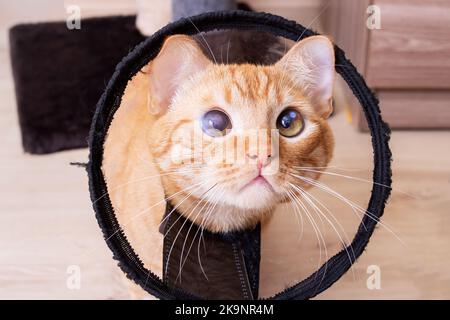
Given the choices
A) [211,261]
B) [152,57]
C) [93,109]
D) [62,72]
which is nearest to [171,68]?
[152,57]

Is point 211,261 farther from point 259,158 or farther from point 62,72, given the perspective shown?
point 62,72

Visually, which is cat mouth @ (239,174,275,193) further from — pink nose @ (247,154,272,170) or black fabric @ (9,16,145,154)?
black fabric @ (9,16,145,154)

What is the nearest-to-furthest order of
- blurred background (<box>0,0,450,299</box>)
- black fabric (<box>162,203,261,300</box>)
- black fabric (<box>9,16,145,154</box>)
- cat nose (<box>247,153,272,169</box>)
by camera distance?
1. cat nose (<box>247,153,272,169</box>)
2. black fabric (<box>162,203,261,300</box>)
3. blurred background (<box>0,0,450,299</box>)
4. black fabric (<box>9,16,145,154</box>)

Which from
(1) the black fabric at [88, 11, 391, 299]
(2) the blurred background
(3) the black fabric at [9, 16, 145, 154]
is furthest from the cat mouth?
(3) the black fabric at [9, 16, 145, 154]

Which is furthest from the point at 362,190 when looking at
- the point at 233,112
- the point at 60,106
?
the point at 60,106

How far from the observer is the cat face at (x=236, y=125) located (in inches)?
32.0

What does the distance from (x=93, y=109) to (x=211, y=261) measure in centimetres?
88

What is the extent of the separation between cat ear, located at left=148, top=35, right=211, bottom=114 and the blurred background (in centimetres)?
46

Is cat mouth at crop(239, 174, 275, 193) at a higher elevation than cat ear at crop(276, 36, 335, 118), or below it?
below

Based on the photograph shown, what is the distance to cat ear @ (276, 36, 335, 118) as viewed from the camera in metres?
0.87

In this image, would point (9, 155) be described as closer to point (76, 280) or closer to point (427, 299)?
point (76, 280)

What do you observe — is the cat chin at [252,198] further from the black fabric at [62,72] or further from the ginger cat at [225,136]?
the black fabric at [62,72]

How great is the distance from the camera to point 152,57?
87 cm

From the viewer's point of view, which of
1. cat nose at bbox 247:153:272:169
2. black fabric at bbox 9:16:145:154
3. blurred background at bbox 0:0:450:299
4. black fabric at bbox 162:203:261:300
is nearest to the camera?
cat nose at bbox 247:153:272:169
